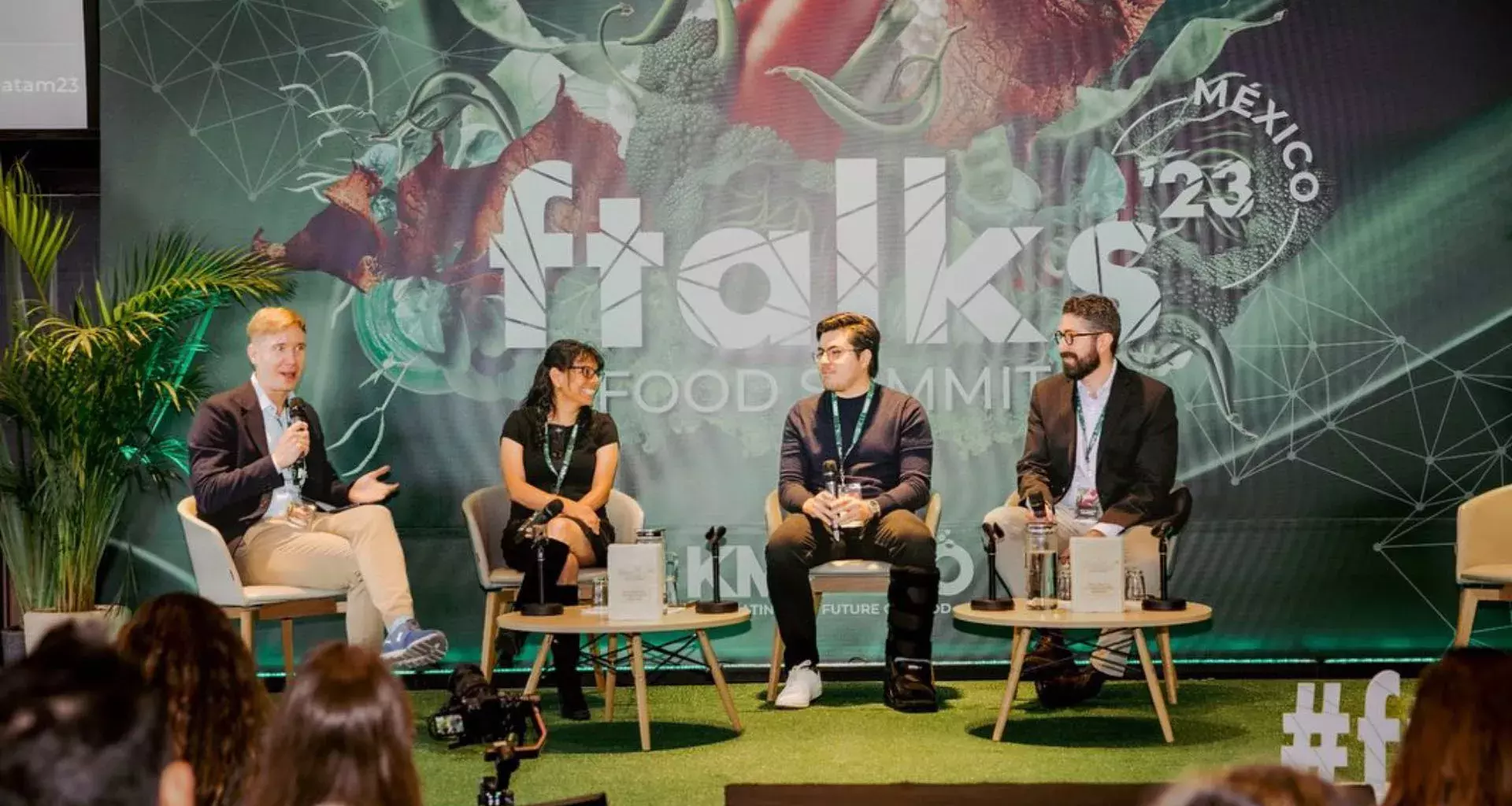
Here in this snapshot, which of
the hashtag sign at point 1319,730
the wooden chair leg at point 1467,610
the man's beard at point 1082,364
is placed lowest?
the wooden chair leg at point 1467,610

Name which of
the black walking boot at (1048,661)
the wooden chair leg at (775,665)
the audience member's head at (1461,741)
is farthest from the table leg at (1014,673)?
the audience member's head at (1461,741)

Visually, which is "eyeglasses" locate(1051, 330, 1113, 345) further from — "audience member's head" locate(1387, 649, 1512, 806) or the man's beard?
"audience member's head" locate(1387, 649, 1512, 806)

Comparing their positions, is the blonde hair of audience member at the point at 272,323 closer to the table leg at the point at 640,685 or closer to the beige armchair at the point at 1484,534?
the table leg at the point at 640,685

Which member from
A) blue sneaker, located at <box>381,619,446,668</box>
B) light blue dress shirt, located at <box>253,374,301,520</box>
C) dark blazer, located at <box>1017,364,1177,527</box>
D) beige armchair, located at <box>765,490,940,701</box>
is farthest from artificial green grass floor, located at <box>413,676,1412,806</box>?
light blue dress shirt, located at <box>253,374,301,520</box>

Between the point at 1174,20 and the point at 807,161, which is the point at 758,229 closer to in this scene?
the point at 807,161

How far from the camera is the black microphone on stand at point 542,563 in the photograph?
5.12m

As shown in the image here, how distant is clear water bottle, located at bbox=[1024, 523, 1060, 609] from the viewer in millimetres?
5293

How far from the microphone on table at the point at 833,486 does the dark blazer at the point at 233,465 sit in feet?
5.88

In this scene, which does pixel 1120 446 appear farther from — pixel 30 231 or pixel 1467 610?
pixel 30 231

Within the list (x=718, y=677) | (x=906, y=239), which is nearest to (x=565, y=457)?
(x=718, y=677)

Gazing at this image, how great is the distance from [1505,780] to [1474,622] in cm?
561

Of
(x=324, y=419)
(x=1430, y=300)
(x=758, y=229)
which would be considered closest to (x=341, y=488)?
(x=324, y=419)

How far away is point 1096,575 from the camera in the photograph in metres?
4.97

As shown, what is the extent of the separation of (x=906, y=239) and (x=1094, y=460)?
122 centimetres
